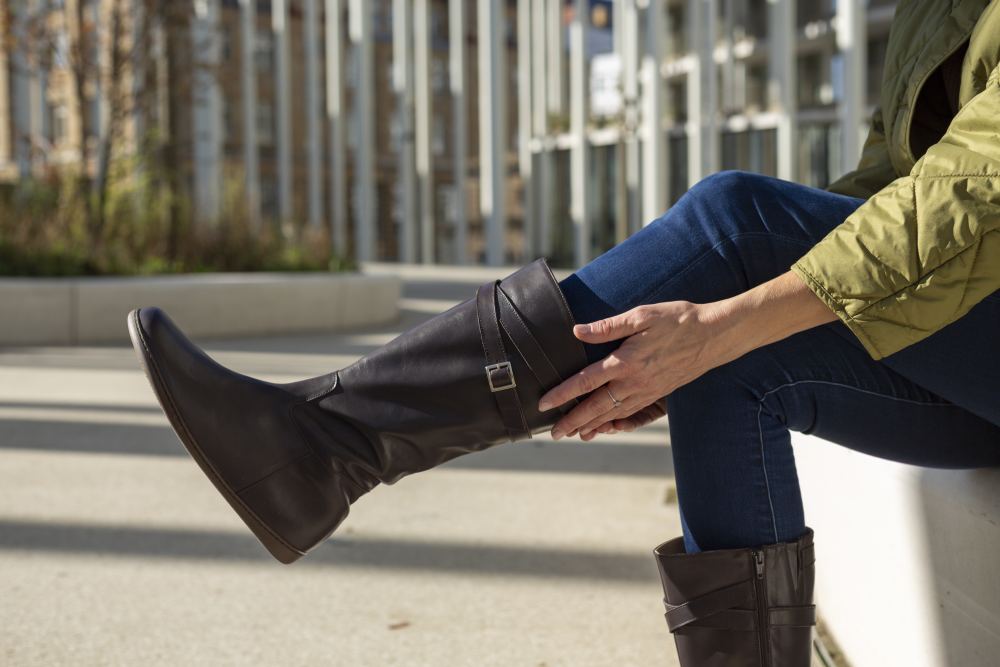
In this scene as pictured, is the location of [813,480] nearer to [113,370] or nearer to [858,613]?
[858,613]

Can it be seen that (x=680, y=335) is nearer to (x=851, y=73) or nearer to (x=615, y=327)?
(x=615, y=327)

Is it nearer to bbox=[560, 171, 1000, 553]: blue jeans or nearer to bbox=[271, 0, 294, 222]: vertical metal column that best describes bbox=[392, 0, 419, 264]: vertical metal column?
bbox=[271, 0, 294, 222]: vertical metal column

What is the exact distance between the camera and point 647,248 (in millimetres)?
1526

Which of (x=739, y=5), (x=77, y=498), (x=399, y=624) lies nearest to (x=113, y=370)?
(x=77, y=498)

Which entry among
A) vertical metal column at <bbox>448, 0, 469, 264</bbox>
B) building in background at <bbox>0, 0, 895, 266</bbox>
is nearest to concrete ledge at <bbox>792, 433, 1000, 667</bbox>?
building in background at <bbox>0, 0, 895, 266</bbox>

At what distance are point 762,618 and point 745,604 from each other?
0.11 feet

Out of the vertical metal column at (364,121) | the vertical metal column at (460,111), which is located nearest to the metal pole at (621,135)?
the vertical metal column at (460,111)

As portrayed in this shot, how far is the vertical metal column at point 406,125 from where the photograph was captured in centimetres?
3156

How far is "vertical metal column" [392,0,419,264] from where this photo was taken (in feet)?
104

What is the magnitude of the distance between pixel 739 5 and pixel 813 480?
30797 millimetres

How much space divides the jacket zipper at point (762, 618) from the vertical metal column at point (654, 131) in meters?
23.4

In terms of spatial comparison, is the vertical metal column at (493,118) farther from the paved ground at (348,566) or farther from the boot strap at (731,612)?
the boot strap at (731,612)

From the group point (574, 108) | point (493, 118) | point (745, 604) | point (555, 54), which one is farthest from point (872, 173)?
point (555, 54)

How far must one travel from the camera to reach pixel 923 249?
1.30m
